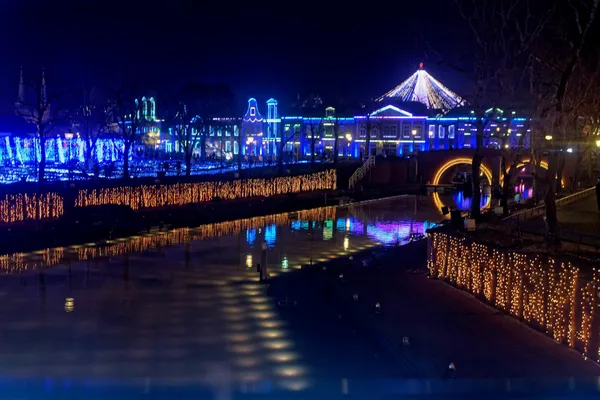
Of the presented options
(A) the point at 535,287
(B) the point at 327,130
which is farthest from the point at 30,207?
(B) the point at 327,130

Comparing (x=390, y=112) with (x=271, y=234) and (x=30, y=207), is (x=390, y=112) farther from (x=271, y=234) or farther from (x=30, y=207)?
(x=30, y=207)

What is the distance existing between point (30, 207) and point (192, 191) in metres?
11.7

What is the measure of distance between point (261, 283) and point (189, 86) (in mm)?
70962

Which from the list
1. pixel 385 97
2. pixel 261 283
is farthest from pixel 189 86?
pixel 261 283

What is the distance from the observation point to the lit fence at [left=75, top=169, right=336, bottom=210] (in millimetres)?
37031

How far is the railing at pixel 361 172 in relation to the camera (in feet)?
202

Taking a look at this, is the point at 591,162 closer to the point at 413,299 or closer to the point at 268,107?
the point at 413,299

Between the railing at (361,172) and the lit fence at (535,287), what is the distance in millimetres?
41372

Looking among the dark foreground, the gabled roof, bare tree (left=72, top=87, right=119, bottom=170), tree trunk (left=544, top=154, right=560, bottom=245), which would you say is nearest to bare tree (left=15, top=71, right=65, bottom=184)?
bare tree (left=72, top=87, right=119, bottom=170)

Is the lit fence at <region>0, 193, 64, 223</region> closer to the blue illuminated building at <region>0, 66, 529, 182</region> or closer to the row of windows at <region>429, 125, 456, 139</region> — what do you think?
the blue illuminated building at <region>0, 66, 529, 182</region>

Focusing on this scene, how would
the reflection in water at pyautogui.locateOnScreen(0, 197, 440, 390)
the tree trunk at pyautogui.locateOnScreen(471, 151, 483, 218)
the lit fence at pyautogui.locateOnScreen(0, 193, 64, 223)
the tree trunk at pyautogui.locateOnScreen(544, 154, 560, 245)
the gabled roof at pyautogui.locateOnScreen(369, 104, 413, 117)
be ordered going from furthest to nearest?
1. the gabled roof at pyautogui.locateOnScreen(369, 104, 413, 117)
2. the lit fence at pyautogui.locateOnScreen(0, 193, 64, 223)
3. the tree trunk at pyautogui.locateOnScreen(471, 151, 483, 218)
4. the tree trunk at pyautogui.locateOnScreen(544, 154, 560, 245)
5. the reflection in water at pyautogui.locateOnScreen(0, 197, 440, 390)

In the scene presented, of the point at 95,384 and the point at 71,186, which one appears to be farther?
the point at 71,186

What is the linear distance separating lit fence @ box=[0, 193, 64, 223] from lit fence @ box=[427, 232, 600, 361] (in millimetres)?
19489

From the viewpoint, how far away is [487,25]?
26.3 m
